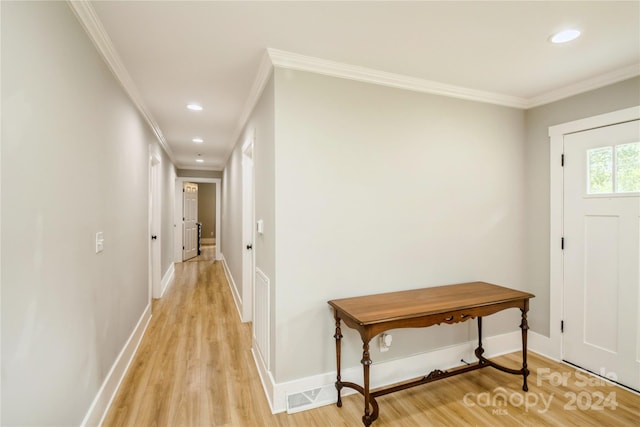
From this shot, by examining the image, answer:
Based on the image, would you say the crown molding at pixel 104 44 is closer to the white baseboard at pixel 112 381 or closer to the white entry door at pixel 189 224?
the white baseboard at pixel 112 381

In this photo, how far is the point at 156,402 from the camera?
7.01 ft

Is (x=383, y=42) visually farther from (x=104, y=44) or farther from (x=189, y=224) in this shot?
(x=189, y=224)

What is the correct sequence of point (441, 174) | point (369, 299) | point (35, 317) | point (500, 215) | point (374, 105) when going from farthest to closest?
point (500, 215), point (441, 174), point (374, 105), point (369, 299), point (35, 317)

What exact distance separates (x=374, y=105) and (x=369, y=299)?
1.48 m

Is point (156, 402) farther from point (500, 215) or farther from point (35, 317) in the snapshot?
point (500, 215)

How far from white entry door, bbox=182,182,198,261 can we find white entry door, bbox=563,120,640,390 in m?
7.72

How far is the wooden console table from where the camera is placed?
5.95ft

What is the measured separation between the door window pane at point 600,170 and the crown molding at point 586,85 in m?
0.52

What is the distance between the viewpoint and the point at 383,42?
1912 millimetres

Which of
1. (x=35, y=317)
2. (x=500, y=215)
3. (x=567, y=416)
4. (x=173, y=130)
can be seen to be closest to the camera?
(x=35, y=317)

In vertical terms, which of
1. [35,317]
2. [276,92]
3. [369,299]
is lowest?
[369,299]

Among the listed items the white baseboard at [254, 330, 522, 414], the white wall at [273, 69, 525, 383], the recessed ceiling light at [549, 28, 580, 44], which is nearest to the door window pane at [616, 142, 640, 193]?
the white wall at [273, 69, 525, 383]

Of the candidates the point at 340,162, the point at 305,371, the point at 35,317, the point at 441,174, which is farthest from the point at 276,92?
the point at 305,371

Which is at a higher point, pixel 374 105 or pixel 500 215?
pixel 374 105
